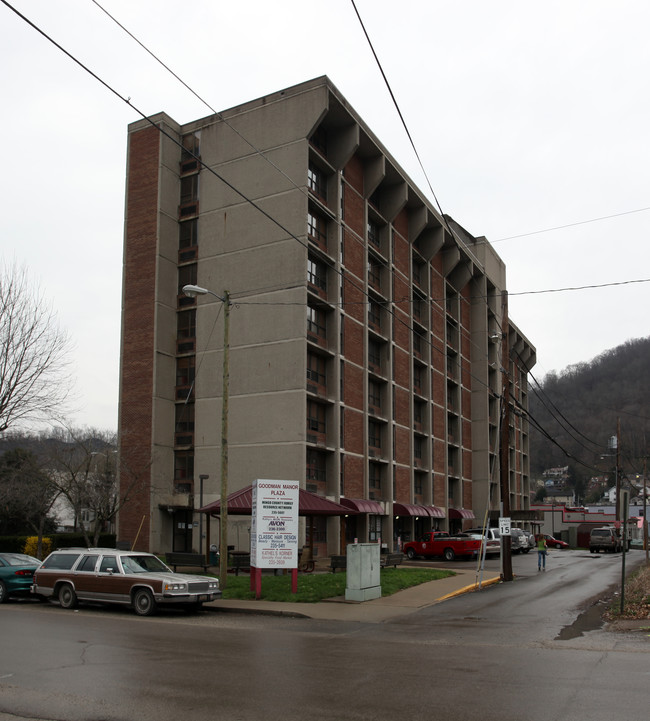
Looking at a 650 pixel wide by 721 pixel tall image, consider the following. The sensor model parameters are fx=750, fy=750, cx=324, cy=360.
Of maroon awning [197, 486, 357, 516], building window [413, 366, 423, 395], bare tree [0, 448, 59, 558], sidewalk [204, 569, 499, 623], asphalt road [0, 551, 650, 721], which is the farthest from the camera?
building window [413, 366, 423, 395]

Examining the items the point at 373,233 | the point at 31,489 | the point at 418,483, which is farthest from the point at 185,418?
the point at 418,483

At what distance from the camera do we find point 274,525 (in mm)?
20766

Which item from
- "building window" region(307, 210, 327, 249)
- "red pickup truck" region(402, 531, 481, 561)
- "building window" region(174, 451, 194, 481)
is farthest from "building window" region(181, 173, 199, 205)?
"red pickup truck" region(402, 531, 481, 561)

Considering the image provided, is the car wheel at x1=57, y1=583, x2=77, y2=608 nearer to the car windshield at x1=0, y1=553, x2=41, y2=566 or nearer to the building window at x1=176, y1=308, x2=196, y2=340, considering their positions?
the car windshield at x1=0, y1=553, x2=41, y2=566

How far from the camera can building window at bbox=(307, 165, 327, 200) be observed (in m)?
43.7

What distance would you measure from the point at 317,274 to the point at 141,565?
27.7 m

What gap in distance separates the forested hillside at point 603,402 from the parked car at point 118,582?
201 feet

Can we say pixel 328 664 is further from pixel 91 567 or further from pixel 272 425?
pixel 272 425

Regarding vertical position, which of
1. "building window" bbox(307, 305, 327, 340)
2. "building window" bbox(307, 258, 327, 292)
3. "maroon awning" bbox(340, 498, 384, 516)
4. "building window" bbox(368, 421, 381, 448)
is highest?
"building window" bbox(307, 258, 327, 292)

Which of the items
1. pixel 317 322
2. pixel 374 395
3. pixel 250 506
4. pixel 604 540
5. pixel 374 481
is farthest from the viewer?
pixel 604 540

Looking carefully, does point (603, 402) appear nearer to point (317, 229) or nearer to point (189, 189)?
point (317, 229)

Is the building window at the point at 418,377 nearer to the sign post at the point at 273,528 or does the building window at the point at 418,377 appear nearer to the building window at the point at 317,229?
the building window at the point at 317,229

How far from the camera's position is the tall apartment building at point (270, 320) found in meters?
40.9

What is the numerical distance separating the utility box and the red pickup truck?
70.4ft
